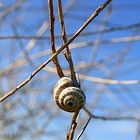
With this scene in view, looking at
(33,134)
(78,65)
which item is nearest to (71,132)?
(78,65)

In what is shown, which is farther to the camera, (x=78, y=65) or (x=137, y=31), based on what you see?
(x=78, y=65)

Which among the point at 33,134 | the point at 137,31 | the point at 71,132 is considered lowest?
the point at 71,132

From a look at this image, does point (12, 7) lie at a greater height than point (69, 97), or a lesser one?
greater

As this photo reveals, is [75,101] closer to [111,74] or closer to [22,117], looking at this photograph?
[111,74]

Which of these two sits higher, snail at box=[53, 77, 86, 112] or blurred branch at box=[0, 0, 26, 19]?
blurred branch at box=[0, 0, 26, 19]

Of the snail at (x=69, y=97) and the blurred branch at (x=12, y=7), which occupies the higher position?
the blurred branch at (x=12, y=7)

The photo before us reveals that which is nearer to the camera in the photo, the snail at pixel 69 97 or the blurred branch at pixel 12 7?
the snail at pixel 69 97

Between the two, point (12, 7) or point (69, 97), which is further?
point (12, 7)

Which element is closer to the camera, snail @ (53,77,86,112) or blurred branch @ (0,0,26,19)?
snail @ (53,77,86,112)
